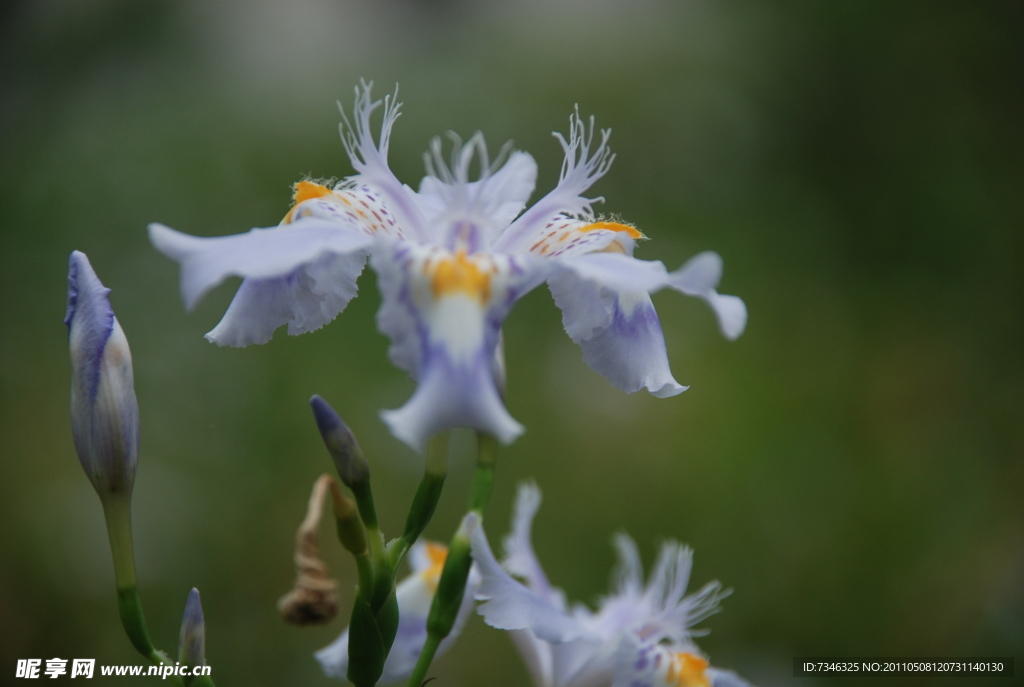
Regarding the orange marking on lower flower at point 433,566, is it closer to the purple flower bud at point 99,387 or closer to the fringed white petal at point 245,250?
the purple flower bud at point 99,387

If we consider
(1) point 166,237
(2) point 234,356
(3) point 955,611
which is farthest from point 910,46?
(1) point 166,237

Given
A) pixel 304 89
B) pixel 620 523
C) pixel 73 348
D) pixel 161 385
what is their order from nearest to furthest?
1. pixel 73 348
2. pixel 161 385
3. pixel 620 523
4. pixel 304 89

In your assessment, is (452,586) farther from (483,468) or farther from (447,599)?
(483,468)

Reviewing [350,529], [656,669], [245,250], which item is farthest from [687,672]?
[245,250]

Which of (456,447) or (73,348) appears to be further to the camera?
(456,447)

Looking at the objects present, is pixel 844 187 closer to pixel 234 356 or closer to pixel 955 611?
pixel 955 611

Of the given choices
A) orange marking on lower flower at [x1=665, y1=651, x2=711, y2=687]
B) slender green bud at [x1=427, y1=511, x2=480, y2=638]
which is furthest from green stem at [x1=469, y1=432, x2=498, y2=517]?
orange marking on lower flower at [x1=665, y1=651, x2=711, y2=687]
